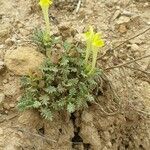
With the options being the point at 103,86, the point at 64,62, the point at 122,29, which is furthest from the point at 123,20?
the point at 64,62

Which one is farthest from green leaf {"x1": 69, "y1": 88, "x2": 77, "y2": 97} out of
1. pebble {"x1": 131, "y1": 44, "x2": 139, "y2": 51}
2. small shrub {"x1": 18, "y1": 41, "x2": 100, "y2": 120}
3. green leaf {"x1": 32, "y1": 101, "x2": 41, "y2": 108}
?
pebble {"x1": 131, "y1": 44, "x2": 139, "y2": 51}

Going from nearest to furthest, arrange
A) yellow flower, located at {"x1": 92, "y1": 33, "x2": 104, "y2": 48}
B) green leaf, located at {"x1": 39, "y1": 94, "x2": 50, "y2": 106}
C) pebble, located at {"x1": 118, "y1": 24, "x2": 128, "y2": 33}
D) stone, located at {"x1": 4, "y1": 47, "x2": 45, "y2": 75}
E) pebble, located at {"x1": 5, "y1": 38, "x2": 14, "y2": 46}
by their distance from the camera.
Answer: yellow flower, located at {"x1": 92, "y1": 33, "x2": 104, "y2": 48}
green leaf, located at {"x1": 39, "y1": 94, "x2": 50, "y2": 106}
stone, located at {"x1": 4, "y1": 47, "x2": 45, "y2": 75}
pebble, located at {"x1": 5, "y1": 38, "x2": 14, "y2": 46}
pebble, located at {"x1": 118, "y1": 24, "x2": 128, "y2": 33}

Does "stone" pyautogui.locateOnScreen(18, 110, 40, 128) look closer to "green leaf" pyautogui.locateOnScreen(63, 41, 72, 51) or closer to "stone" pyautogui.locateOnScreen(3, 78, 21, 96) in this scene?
"stone" pyautogui.locateOnScreen(3, 78, 21, 96)

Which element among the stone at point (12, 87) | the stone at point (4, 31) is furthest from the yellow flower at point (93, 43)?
the stone at point (4, 31)

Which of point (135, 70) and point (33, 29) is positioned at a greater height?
point (33, 29)

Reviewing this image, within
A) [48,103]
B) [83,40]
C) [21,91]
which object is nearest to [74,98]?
[48,103]

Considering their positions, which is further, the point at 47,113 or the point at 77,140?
the point at 77,140

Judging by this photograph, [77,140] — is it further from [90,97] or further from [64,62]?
[64,62]

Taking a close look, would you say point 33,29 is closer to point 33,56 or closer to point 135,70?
point 33,56
